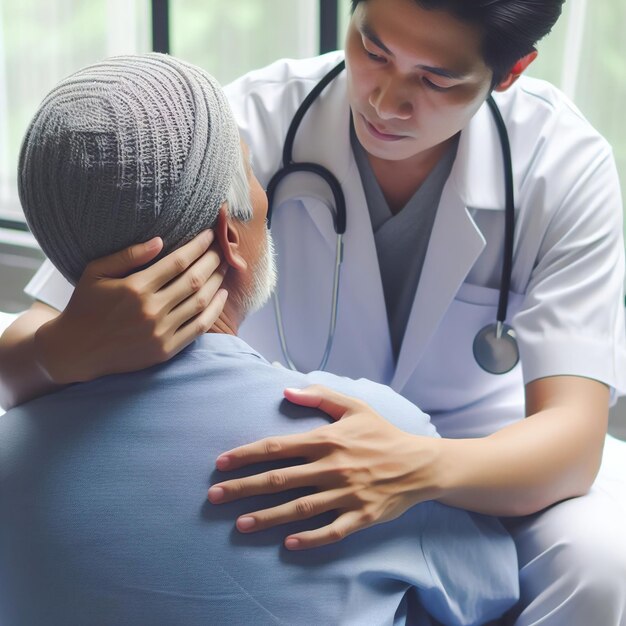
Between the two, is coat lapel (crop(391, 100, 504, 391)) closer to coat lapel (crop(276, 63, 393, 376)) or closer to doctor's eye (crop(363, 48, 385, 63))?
coat lapel (crop(276, 63, 393, 376))

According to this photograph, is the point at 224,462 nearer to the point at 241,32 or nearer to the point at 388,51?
the point at 388,51

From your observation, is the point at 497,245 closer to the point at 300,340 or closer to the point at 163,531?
the point at 300,340

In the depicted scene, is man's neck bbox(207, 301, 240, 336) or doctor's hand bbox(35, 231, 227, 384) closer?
doctor's hand bbox(35, 231, 227, 384)

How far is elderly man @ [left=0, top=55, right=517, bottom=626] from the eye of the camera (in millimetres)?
849

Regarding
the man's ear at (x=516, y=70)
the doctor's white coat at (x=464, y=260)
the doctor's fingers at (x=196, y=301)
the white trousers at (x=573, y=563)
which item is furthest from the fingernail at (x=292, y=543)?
the man's ear at (x=516, y=70)

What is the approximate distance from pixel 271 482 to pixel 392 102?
0.60 m

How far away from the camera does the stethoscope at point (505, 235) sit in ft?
4.39

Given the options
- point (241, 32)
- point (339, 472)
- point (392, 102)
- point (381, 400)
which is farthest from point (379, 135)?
point (241, 32)

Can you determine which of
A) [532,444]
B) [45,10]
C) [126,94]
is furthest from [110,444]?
[45,10]

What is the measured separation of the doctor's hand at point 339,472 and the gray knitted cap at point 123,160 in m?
0.23

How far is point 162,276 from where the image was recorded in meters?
0.91

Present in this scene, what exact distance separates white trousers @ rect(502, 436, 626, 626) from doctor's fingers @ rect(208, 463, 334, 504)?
14.0 inches

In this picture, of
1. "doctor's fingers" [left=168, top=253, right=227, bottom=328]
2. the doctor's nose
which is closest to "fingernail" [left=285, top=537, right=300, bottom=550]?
"doctor's fingers" [left=168, top=253, right=227, bottom=328]

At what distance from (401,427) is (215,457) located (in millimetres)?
231
